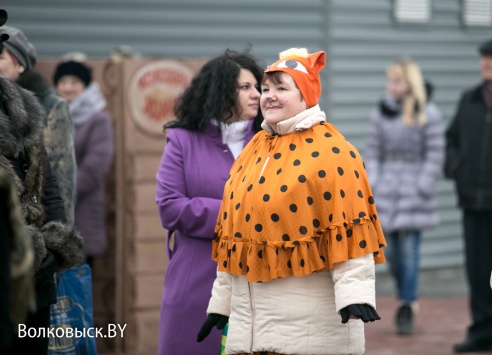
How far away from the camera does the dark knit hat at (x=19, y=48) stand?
6.15 m

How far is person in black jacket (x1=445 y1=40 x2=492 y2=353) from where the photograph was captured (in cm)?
921

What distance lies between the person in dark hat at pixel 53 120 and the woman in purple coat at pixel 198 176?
690mm

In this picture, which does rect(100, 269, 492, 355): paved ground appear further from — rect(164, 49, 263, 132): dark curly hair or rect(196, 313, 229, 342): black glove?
rect(196, 313, 229, 342): black glove

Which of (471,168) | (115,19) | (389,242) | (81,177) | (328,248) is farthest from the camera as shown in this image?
(115,19)

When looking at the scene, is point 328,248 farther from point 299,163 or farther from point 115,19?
point 115,19

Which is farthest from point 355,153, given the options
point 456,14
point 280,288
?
point 456,14

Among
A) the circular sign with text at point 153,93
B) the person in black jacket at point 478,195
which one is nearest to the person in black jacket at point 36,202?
the circular sign with text at point 153,93

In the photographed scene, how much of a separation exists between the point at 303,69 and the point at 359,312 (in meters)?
1.14

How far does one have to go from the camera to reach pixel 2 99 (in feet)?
16.4

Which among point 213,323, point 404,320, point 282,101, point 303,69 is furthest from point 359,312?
point 404,320

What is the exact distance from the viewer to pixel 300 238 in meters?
4.85

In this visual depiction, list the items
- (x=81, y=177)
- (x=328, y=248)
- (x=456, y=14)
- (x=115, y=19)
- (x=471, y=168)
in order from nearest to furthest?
(x=328, y=248) < (x=81, y=177) < (x=471, y=168) < (x=115, y=19) < (x=456, y=14)

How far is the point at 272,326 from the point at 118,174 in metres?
4.23

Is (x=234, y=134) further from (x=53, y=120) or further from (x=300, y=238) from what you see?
(x=300, y=238)
